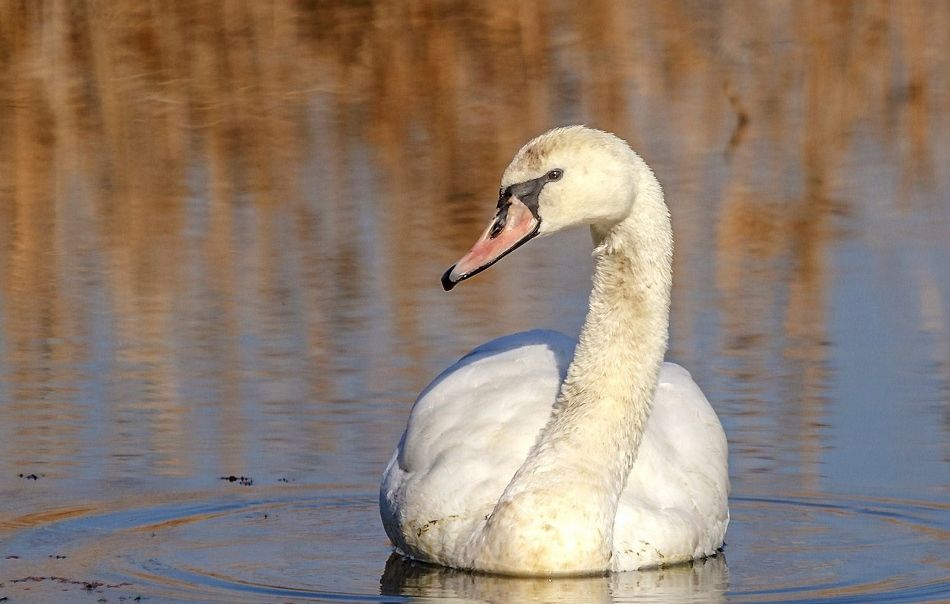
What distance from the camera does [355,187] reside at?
1402 centimetres

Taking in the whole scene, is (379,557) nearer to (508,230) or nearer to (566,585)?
(566,585)

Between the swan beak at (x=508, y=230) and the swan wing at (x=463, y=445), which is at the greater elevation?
the swan beak at (x=508, y=230)

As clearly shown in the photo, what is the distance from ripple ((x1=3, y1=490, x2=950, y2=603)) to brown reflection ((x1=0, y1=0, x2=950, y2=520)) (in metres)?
0.52

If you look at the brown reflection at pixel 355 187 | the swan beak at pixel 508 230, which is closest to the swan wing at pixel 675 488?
the brown reflection at pixel 355 187

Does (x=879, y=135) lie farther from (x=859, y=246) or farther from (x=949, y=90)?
(x=859, y=246)

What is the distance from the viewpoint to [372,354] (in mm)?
10094

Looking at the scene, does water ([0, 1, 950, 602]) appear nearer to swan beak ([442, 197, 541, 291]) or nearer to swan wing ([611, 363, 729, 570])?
swan wing ([611, 363, 729, 570])

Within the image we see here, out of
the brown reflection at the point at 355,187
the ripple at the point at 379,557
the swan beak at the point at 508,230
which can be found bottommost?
the brown reflection at the point at 355,187

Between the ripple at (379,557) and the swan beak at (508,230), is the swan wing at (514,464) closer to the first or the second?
the ripple at (379,557)

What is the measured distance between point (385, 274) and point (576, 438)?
14.1 feet

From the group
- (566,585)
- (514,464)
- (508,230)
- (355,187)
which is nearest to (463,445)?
(514,464)

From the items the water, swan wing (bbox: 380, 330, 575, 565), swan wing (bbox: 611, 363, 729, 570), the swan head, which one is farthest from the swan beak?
the water

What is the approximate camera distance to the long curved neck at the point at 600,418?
7211 mm

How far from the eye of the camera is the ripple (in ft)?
23.0
